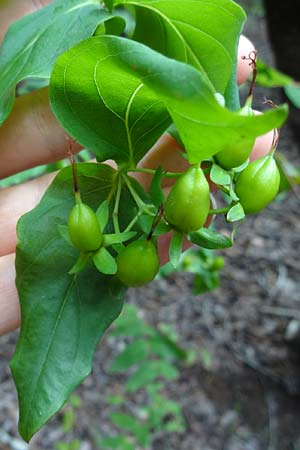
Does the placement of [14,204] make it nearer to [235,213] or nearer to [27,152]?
[27,152]

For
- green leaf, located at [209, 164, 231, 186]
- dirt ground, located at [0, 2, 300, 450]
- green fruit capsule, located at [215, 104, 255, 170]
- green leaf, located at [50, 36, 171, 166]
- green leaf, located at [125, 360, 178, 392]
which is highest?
green leaf, located at [50, 36, 171, 166]

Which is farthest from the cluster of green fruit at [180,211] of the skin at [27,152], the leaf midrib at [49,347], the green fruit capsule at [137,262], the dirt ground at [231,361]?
the dirt ground at [231,361]

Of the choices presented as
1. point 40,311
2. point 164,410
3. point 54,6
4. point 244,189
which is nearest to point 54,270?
point 40,311

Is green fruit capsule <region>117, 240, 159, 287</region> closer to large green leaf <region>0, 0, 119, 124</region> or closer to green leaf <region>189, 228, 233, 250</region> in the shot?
green leaf <region>189, 228, 233, 250</region>

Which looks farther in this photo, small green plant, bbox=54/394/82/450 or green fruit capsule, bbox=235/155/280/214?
small green plant, bbox=54/394/82/450

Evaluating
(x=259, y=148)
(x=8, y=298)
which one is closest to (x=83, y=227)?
(x=8, y=298)

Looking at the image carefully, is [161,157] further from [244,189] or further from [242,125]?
[242,125]

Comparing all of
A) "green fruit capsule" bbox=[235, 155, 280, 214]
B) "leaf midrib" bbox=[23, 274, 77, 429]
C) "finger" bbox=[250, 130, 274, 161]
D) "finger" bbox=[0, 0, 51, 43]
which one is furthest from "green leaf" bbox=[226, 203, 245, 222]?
"finger" bbox=[0, 0, 51, 43]
